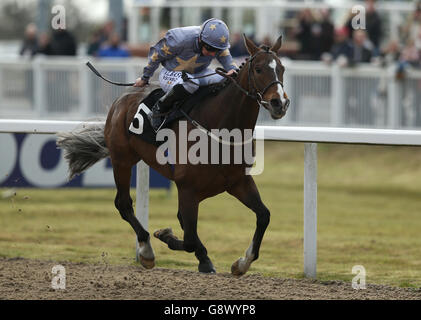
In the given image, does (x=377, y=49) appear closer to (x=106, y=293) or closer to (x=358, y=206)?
(x=358, y=206)

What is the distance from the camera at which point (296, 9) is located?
19156 mm

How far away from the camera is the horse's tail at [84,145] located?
7.73 metres

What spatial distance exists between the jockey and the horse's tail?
995 millimetres

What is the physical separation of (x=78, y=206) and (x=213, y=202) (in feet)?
6.40

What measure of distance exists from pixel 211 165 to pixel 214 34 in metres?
0.90

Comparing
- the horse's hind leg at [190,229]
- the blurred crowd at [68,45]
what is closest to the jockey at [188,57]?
the horse's hind leg at [190,229]

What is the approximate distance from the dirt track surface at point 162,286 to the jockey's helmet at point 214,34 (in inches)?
66.8

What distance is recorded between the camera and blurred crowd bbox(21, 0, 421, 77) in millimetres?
15164

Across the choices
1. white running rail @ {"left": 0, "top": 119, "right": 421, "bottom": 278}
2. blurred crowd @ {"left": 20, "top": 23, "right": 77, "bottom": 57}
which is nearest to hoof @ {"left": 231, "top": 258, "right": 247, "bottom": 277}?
white running rail @ {"left": 0, "top": 119, "right": 421, "bottom": 278}

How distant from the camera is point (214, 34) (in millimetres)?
6422

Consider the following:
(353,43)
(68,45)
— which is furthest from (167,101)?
(68,45)

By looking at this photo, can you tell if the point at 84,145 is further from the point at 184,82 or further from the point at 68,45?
the point at 68,45
